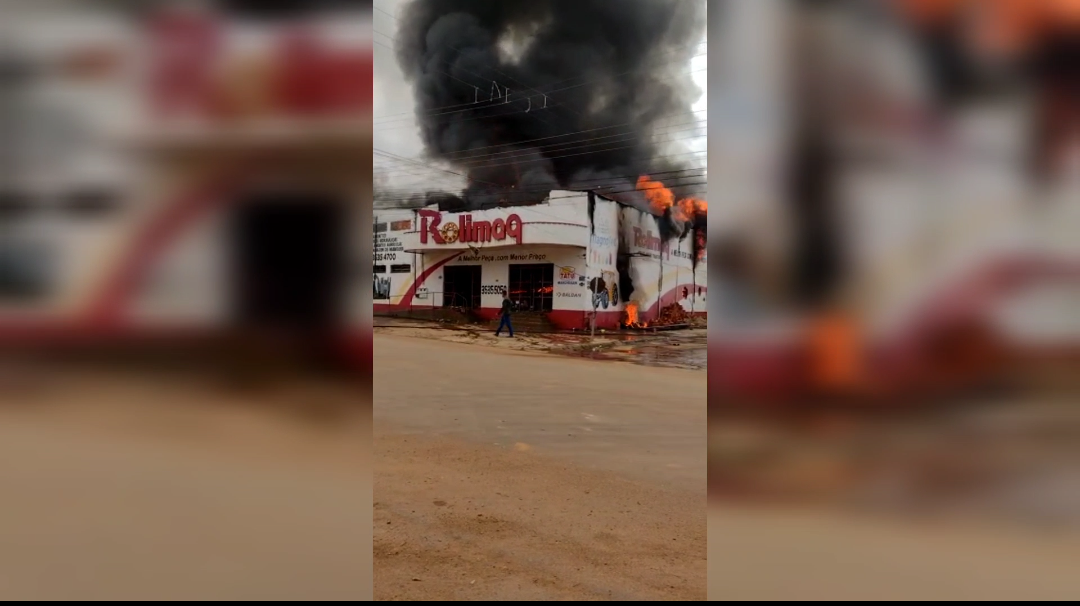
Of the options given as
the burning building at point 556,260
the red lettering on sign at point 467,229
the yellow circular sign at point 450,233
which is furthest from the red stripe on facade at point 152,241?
the yellow circular sign at point 450,233

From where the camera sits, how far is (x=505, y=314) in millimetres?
10438

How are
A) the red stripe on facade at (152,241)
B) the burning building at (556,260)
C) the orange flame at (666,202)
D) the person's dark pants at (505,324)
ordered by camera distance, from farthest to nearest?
the person's dark pants at (505,324) → the burning building at (556,260) → the orange flame at (666,202) → the red stripe on facade at (152,241)

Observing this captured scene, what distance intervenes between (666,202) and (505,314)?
361 cm

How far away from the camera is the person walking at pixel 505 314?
1022cm

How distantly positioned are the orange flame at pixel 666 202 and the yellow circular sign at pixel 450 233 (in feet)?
12.1

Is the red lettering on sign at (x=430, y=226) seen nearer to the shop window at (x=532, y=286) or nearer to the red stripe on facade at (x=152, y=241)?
the shop window at (x=532, y=286)

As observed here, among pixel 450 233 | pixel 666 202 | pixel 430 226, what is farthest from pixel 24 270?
pixel 430 226

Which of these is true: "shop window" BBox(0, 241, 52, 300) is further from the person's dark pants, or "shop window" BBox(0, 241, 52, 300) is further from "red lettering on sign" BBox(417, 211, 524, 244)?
"red lettering on sign" BBox(417, 211, 524, 244)

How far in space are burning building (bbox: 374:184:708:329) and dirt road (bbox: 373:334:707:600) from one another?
4406mm

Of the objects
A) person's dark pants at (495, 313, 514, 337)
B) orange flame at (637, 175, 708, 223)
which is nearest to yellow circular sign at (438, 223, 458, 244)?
person's dark pants at (495, 313, 514, 337)

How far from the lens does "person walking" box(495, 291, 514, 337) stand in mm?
10216

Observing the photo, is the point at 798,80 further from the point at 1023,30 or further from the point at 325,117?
the point at 325,117

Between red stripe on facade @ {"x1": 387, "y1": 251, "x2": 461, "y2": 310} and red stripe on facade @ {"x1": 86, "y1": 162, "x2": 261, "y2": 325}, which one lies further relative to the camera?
red stripe on facade @ {"x1": 387, "y1": 251, "x2": 461, "y2": 310}

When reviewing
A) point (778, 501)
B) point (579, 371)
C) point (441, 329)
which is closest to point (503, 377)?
point (579, 371)
